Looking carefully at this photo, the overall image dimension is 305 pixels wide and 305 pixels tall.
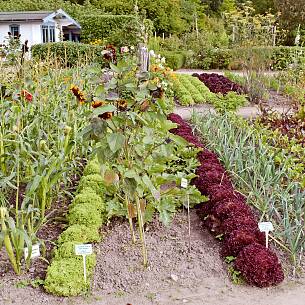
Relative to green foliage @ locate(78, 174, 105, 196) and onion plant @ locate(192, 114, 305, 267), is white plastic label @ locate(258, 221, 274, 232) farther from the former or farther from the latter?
green foliage @ locate(78, 174, 105, 196)

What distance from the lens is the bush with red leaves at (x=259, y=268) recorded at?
3.13 m

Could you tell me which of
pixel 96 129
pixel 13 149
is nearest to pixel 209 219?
pixel 96 129

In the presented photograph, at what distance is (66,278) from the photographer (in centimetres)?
305

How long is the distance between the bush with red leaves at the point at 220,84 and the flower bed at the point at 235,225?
17.6 ft

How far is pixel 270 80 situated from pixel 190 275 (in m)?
8.38

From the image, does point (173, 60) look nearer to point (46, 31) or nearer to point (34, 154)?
point (46, 31)

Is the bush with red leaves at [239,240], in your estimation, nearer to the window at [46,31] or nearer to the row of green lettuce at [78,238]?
the row of green lettuce at [78,238]

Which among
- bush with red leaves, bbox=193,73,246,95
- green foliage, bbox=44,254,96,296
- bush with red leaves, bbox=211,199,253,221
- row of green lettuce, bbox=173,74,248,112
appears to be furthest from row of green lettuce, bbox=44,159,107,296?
bush with red leaves, bbox=193,73,246,95

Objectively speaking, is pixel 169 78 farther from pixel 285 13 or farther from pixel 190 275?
pixel 285 13

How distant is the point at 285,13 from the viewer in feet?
74.9

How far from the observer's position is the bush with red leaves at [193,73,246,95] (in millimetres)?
10039

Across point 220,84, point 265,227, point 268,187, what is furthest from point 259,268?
point 220,84

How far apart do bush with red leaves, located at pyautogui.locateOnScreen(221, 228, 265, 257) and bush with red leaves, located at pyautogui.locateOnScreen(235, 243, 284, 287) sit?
13 cm

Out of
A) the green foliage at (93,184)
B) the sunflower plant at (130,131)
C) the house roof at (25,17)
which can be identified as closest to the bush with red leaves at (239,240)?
the sunflower plant at (130,131)
